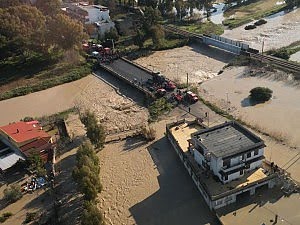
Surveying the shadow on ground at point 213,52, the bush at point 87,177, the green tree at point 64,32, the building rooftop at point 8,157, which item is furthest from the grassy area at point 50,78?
the bush at point 87,177

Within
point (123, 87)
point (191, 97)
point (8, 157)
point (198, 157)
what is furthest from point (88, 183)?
point (123, 87)

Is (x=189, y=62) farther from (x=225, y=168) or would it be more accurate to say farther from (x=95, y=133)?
(x=225, y=168)

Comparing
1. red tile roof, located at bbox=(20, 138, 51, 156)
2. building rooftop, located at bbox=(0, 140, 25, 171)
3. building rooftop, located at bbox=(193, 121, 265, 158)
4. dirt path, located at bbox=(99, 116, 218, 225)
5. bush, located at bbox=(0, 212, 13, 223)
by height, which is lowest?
bush, located at bbox=(0, 212, 13, 223)

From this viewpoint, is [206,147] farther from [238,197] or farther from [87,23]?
[87,23]

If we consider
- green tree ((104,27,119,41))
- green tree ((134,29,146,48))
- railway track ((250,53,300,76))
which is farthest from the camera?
green tree ((104,27,119,41))

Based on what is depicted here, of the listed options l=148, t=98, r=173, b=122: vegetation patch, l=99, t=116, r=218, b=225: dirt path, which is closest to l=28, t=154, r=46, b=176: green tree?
l=99, t=116, r=218, b=225: dirt path

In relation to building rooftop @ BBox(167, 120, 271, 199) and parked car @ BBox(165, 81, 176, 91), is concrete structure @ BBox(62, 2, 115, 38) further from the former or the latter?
building rooftop @ BBox(167, 120, 271, 199)
